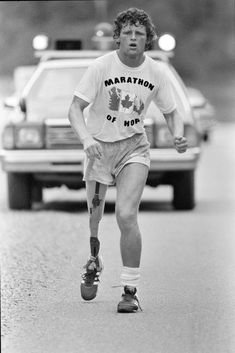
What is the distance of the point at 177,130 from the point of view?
7.82 metres

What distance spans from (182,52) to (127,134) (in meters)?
69.9

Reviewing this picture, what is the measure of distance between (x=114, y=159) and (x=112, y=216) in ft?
19.1

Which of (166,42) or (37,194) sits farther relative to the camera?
(37,194)

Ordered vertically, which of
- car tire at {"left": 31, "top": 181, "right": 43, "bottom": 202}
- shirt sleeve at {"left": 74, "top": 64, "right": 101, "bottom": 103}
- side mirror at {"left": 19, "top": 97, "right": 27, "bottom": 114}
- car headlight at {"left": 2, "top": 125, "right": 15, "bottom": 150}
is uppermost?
shirt sleeve at {"left": 74, "top": 64, "right": 101, "bottom": 103}

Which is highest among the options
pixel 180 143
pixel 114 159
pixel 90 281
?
pixel 180 143

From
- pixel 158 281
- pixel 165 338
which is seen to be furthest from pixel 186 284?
pixel 165 338

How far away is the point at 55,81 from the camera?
1486 centimetres

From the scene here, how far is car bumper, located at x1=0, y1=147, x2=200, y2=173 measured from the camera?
13734mm

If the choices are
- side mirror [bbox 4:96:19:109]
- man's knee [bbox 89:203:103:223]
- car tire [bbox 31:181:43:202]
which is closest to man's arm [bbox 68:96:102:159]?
man's knee [bbox 89:203:103:223]

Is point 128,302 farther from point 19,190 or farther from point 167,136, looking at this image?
point 19,190

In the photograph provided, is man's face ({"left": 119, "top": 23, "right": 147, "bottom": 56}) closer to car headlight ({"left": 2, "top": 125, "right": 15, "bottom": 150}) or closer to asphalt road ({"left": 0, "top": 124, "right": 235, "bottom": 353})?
asphalt road ({"left": 0, "top": 124, "right": 235, "bottom": 353})

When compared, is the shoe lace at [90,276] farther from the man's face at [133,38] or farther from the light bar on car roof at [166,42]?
the light bar on car roof at [166,42]

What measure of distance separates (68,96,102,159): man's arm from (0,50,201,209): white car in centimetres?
594

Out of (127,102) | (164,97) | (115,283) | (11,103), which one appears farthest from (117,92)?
(11,103)
